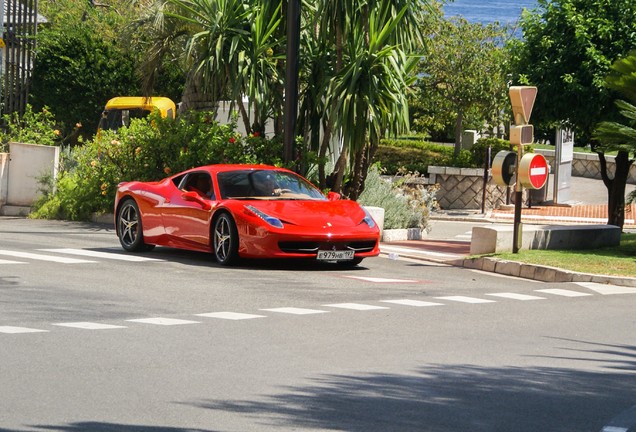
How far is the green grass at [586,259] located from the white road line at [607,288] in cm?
60

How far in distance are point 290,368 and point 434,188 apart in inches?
664

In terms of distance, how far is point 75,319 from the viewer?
436 inches

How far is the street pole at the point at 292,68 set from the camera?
20.8m

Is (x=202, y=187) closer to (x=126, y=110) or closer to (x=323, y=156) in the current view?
(x=323, y=156)

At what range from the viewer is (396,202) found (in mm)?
23328

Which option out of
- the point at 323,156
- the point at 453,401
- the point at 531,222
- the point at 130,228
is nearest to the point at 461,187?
the point at 531,222

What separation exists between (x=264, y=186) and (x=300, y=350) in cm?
764

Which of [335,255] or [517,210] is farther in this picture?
[517,210]

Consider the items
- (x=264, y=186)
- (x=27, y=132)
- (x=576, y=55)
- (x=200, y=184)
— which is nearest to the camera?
(x=264, y=186)

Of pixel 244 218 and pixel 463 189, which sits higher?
pixel 463 189

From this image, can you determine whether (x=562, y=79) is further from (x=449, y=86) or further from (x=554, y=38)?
(x=449, y=86)

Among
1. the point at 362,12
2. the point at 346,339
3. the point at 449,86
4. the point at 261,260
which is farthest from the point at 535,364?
the point at 449,86

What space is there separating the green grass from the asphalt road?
3.66ft

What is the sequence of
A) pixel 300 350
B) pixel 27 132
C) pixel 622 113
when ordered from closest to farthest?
pixel 300 350
pixel 622 113
pixel 27 132
